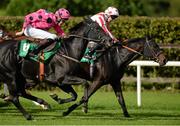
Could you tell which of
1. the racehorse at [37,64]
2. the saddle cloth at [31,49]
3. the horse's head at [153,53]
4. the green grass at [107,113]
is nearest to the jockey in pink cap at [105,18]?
the racehorse at [37,64]

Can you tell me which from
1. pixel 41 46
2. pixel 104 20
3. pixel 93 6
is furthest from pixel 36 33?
pixel 93 6

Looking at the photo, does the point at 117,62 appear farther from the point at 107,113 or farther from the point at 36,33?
the point at 36,33

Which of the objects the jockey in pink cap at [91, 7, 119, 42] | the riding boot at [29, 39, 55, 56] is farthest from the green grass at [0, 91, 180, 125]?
the jockey in pink cap at [91, 7, 119, 42]

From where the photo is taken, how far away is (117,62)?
49.2ft

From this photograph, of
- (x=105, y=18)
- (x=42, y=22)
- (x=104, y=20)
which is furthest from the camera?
(x=105, y=18)

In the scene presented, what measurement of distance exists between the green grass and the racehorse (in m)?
0.56

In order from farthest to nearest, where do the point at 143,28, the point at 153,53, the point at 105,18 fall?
1. the point at 143,28
2. the point at 105,18
3. the point at 153,53

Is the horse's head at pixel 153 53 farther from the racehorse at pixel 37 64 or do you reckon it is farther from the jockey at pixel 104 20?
the racehorse at pixel 37 64

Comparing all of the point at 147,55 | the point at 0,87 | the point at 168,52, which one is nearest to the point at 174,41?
the point at 168,52

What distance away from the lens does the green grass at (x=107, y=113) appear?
44.1 feet

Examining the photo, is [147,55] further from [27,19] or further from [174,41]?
[174,41]

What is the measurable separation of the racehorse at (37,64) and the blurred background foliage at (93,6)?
12315 mm

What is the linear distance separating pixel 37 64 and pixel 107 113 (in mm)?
1810

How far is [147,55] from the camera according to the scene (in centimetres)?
1514
